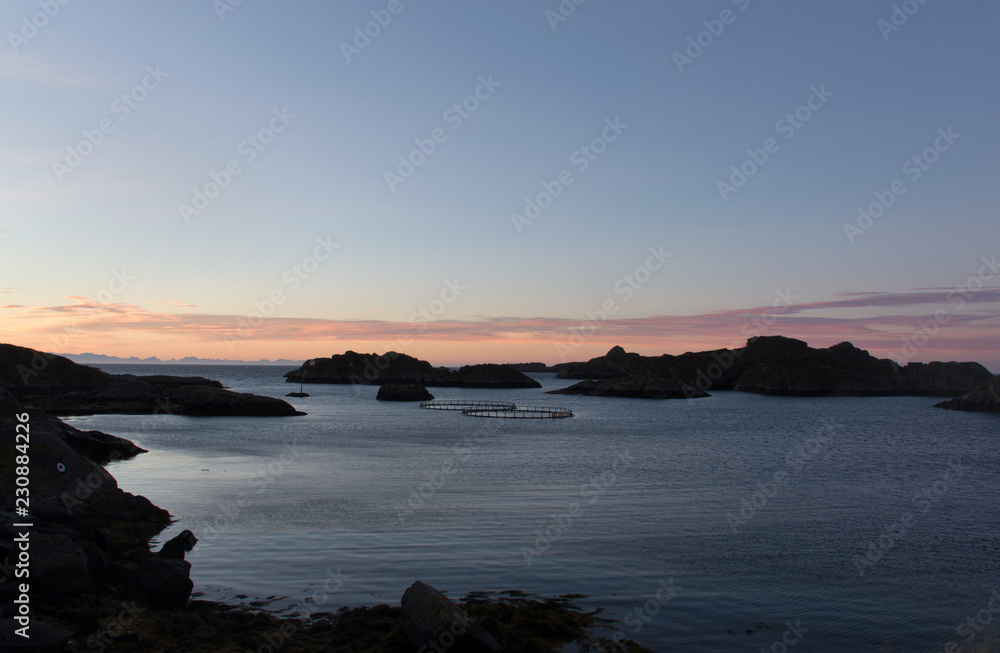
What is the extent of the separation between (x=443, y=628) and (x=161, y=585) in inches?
291

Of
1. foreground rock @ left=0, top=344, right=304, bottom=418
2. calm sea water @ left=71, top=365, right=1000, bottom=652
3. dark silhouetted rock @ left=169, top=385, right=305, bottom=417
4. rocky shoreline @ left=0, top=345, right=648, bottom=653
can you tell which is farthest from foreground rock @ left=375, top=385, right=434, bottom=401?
rocky shoreline @ left=0, top=345, right=648, bottom=653

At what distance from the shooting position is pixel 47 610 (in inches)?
558

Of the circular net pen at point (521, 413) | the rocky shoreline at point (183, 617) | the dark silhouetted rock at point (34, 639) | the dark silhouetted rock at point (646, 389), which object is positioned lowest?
the circular net pen at point (521, 413)

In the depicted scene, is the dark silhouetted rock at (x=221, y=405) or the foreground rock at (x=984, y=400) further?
the foreground rock at (x=984, y=400)

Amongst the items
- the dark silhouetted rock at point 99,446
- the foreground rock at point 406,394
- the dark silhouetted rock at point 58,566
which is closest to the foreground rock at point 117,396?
the dark silhouetted rock at point 99,446

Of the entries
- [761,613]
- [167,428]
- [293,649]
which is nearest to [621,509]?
[761,613]

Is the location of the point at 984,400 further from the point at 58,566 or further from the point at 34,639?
the point at 34,639

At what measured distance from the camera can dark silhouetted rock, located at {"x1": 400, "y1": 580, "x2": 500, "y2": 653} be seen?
12.5m

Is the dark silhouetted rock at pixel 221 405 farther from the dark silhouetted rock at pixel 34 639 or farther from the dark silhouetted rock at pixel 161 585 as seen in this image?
the dark silhouetted rock at pixel 34 639

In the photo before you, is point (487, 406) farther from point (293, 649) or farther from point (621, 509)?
point (293, 649)

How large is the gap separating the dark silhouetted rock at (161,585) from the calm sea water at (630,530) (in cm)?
116

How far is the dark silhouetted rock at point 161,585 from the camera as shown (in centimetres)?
1519

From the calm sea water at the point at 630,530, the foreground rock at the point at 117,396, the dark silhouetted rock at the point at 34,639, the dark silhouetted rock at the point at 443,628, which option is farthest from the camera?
the foreground rock at the point at 117,396

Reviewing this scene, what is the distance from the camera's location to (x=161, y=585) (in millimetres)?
15219
